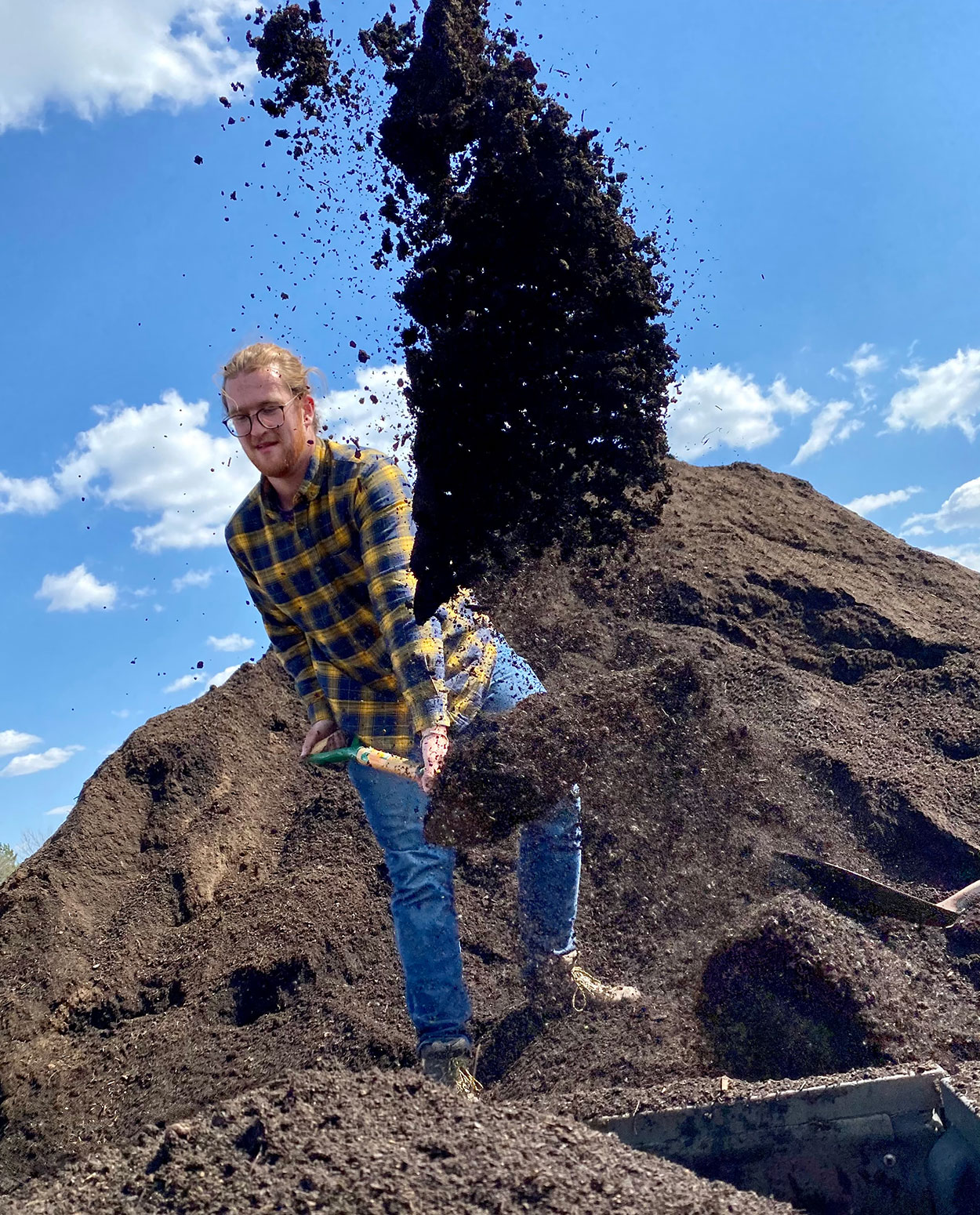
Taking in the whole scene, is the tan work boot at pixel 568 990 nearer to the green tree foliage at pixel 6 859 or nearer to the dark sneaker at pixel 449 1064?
the dark sneaker at pixel 449 1064

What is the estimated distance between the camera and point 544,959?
128 inches

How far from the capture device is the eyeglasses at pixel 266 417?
269 centimetres

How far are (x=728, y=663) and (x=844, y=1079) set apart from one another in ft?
11.7

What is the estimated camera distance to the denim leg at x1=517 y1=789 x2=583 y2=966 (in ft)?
10.3

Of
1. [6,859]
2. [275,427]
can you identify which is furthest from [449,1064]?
[6,859]

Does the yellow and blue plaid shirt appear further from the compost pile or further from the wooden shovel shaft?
the wooden shovel shaft

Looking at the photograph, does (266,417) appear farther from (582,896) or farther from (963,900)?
(963,900)

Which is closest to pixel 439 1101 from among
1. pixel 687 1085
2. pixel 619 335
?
pixel 687 1085

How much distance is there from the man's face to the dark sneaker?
5.40 ft

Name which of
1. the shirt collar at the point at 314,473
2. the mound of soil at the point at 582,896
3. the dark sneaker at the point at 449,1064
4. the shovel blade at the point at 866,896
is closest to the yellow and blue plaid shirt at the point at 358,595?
the shirt collar at the point at 314,473

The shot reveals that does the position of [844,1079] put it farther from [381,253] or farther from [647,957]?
[381,253]

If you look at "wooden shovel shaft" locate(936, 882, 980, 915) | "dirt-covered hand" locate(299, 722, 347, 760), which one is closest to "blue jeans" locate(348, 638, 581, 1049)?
"dirt-covered hand" locate(299, 722, 347, 760)

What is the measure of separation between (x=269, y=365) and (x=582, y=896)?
2.50 m

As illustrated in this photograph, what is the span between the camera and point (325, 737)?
3029 millimetres
